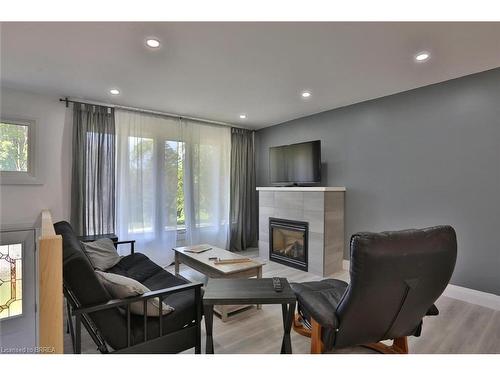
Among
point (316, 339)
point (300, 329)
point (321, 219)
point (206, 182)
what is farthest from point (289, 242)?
point (316, 339)

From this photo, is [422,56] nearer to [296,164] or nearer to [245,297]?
[296,164]

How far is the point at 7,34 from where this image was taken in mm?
1943

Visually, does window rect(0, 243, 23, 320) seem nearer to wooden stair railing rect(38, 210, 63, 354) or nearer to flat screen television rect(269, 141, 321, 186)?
wooden stair railing rect(38, 210, 63, 354)

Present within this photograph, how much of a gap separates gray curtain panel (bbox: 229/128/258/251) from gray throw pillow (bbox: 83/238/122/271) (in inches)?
94.2

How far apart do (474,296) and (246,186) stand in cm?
362

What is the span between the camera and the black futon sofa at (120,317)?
1443 mm

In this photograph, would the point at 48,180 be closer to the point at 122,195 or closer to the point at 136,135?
the point at 122,195

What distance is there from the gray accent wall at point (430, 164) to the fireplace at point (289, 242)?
696mm

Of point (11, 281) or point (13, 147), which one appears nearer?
point (11, 281)

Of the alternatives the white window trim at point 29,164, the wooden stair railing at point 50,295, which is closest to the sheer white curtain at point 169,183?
the white window trim at point 29,164

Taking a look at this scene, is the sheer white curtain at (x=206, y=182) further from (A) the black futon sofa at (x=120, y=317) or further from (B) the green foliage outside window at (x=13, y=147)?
(A) the black futon sofa at (x=120, y=317)

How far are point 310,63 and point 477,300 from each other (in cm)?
297

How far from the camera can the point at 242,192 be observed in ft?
16.7
